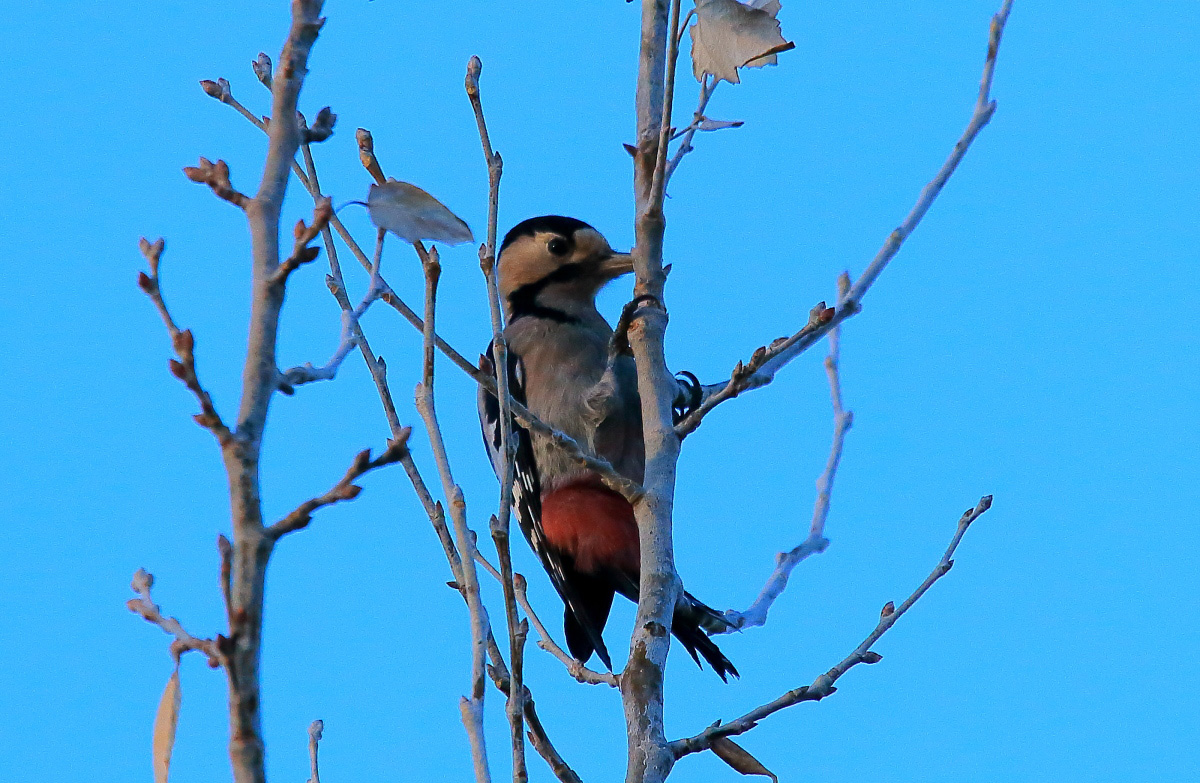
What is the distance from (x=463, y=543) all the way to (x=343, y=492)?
59 centimetres

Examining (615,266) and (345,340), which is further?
(615,266)

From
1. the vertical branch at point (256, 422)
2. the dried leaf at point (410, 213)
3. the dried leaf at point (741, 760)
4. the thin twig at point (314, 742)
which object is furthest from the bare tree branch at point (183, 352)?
the dried leaf at point (741, 760)

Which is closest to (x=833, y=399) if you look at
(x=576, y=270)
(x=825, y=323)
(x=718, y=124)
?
(x=825, y=323)

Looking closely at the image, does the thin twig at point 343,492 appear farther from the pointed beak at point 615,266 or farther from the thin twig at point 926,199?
the pointed beak at point 615,266

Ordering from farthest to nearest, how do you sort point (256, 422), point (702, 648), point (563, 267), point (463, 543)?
point (563, 267), point (702, 648), point (463, 543), point (256, 422)

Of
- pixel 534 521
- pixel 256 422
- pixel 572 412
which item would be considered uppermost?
pixel 572 412

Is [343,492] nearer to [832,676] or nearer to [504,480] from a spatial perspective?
[504,480]

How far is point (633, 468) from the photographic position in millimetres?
6211

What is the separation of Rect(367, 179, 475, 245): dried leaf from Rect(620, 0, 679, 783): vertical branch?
734 millimetres

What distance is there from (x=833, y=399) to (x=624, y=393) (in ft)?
6.48

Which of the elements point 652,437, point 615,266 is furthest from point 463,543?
→ point 615,266

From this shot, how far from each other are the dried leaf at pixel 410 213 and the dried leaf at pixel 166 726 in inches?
43.2

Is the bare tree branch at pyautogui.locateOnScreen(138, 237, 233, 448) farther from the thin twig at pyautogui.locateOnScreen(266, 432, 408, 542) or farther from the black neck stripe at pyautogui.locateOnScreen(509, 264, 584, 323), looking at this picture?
the black neck stripe at pyautogui.locateOnScreen(509, 264, 584, 323)

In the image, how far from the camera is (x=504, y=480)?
2701mm
